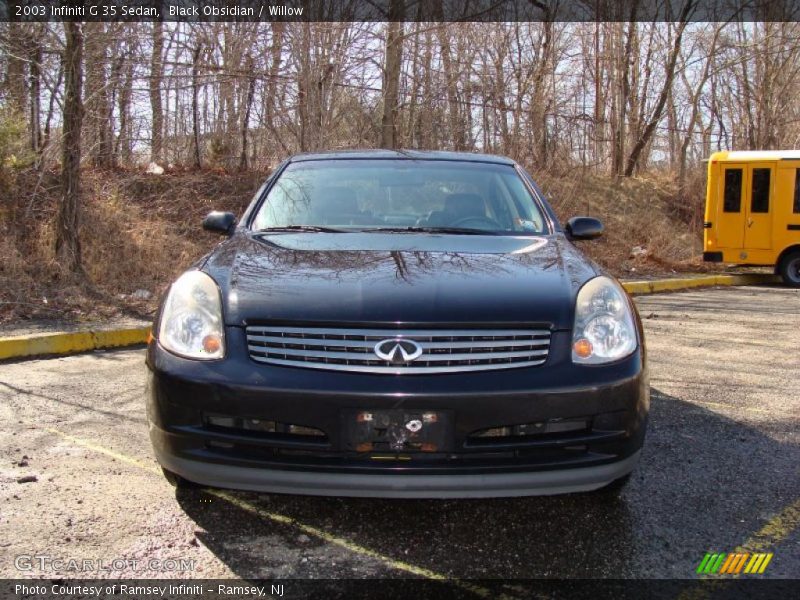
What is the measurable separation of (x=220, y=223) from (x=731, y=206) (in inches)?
480

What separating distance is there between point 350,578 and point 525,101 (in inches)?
603

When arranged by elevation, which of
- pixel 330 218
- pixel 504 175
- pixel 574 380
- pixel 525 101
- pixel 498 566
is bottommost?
pixel 498 566

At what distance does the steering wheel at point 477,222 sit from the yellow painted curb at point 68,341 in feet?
12.0

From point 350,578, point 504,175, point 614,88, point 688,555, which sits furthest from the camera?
point 614,88

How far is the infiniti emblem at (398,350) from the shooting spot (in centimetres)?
223

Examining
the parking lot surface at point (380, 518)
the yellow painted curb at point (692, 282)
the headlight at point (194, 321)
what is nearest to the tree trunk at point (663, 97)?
the yellow painted curb at point (692, 282)

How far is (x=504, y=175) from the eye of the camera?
13.0 feet

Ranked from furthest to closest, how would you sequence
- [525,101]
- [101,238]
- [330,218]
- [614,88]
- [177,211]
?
1. [614,88]
2. [525,101]
3. [177,211]
4. [101,238]
5. [330,218]

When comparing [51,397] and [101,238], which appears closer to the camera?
[51,397]

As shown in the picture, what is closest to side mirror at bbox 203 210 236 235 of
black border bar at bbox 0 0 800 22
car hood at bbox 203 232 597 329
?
car hood at bbox 203 232 597 329

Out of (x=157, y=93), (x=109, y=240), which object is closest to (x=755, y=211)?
(x=157, y=93)

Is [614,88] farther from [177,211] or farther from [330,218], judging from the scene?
[330,218]

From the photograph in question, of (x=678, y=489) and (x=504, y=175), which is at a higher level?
(x=504, y=175)

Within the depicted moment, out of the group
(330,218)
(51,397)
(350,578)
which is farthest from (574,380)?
(51,397)
